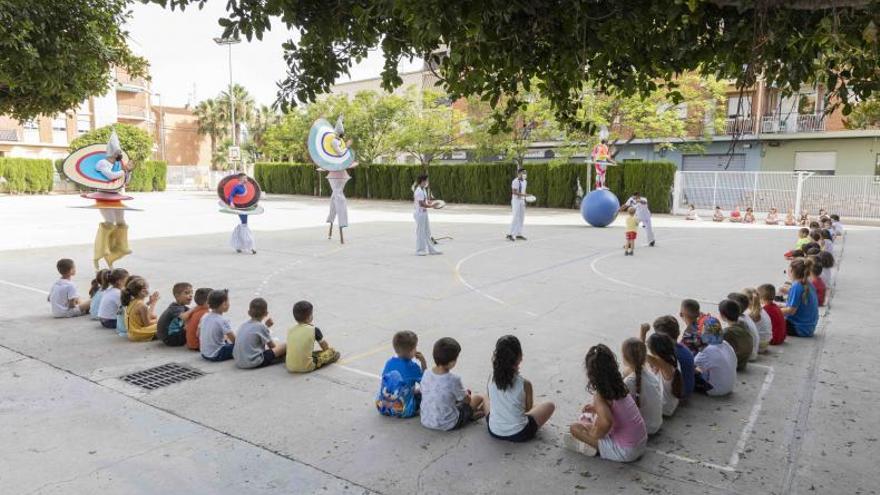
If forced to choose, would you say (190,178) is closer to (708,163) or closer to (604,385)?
(708,163)

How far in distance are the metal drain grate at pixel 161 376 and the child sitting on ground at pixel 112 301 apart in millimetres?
1729

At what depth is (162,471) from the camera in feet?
13.2

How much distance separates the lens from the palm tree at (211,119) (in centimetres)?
6731

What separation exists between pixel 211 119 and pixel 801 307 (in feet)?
227

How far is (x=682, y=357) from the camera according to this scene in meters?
5.08

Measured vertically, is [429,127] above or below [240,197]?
above

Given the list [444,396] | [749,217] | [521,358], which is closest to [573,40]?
[521,358]

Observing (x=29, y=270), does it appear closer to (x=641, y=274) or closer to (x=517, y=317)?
(x=517, y=317)

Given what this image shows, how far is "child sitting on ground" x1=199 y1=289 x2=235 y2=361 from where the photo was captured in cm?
625

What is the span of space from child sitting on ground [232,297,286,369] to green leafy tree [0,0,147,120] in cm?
331

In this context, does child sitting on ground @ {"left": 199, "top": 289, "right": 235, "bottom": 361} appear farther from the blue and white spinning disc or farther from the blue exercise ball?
the blue exercise ball

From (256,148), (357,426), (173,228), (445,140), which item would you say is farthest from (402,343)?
(256,148)

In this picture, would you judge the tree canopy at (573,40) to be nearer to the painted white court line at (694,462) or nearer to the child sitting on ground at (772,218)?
the painted white court line at (694,462)

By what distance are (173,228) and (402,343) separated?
16884 mm
